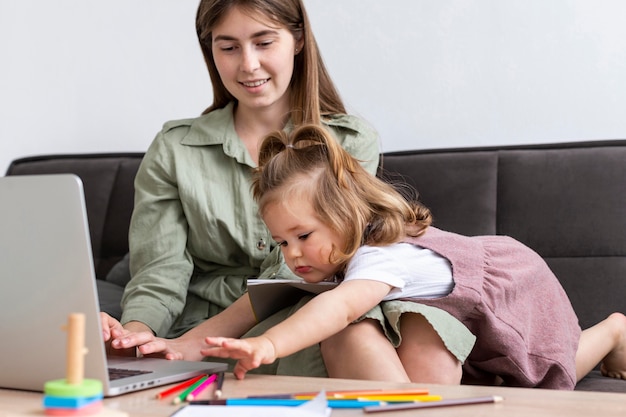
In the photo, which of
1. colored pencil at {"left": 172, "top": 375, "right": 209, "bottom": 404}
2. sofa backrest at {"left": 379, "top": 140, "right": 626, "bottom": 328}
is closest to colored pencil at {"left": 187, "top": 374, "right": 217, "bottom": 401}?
colored pencil at {"left": 172, "top": 375, "right": 209, "bottom": 404}

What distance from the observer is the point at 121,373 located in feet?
3.21

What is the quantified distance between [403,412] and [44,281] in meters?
0.36

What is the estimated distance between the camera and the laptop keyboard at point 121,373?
94 centimetres

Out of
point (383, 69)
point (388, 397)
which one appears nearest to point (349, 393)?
point (388, 397)

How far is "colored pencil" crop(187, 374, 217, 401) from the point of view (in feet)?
2.75

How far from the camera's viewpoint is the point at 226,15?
1.62 m

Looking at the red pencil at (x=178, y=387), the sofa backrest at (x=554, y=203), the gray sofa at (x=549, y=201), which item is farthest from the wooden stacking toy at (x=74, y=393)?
the sofa backrest at (x=554, y=203)

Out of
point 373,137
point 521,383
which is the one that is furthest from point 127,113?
point 521,383

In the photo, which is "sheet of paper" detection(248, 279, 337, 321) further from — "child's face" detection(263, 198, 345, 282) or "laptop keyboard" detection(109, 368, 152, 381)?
"laptop keyboard" detection(109, 368, 152, 381)

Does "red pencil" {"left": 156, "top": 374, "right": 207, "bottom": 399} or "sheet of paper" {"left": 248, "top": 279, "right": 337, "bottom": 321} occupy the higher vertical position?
"red pencil" {"left": 156, "top": 374, "right": 207, "bottom": 399}

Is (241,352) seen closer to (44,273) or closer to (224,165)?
(44,273)

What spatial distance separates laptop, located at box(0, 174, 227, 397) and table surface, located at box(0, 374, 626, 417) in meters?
0.03

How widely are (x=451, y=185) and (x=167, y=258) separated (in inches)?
25.0

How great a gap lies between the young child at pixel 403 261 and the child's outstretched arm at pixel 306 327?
0.03 feet
